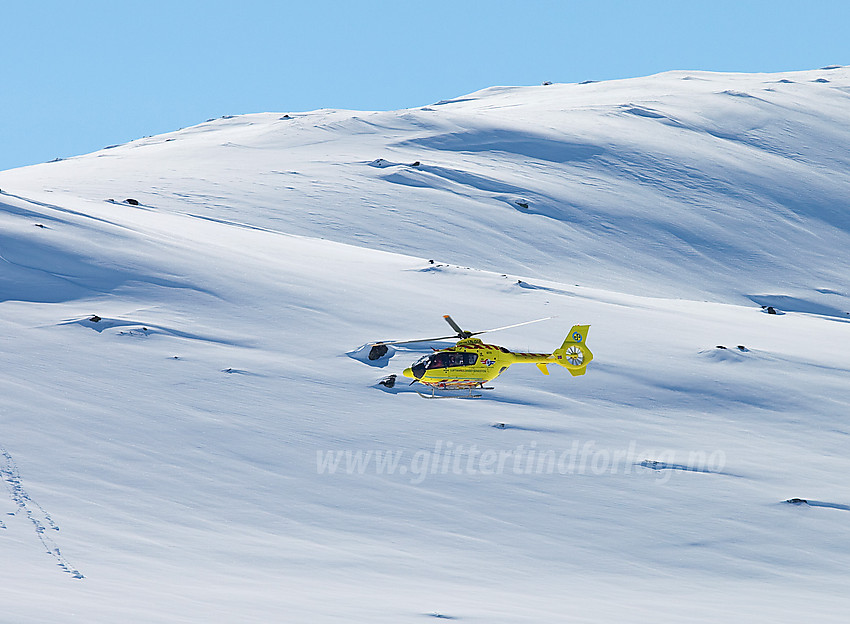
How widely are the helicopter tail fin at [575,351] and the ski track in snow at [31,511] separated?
1106 cm

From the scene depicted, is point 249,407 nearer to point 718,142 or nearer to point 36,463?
point 36,463

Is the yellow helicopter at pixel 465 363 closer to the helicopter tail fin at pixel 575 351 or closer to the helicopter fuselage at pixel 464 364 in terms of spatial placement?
the helicopter fuselage at pixel 464 364

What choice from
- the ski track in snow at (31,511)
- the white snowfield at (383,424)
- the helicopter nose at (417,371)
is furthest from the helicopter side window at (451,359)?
the ski track in snow at (31,511)

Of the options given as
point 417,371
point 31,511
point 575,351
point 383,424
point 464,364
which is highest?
point 575,351

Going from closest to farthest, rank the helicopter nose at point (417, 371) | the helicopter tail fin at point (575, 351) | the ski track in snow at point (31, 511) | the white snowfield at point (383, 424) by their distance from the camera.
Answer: the ski track in snow at point (31, 511) < the white snowfield at point (383, 424) < the helicopter nose at point (417, 371) < the helicopter tail fin at point (575, 351)

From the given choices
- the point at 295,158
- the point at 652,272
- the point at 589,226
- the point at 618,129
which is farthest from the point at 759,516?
the point at 618,129

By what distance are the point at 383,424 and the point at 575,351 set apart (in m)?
4.69

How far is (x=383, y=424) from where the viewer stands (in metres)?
23.7

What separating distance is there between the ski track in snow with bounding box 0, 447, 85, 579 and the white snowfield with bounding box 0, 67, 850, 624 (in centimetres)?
7

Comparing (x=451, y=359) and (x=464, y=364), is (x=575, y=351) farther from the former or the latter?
(x=451, y=359)

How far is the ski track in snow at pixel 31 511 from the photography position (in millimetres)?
16391

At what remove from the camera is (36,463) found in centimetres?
1973

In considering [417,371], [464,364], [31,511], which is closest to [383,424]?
[417,371]

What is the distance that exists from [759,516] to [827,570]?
1.86 metres
